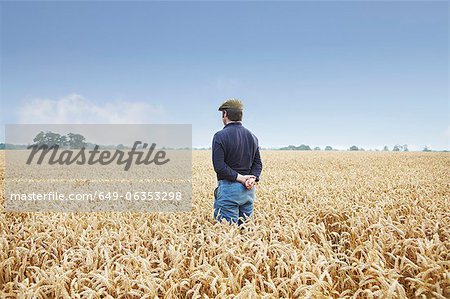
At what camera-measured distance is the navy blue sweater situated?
4.66 m

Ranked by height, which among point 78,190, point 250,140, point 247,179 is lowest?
point 78,190

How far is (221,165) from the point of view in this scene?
462 cm

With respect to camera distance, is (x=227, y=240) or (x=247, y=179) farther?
(x=247, y=179)

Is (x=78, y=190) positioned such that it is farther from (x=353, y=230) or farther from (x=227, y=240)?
(x=353, y=230)

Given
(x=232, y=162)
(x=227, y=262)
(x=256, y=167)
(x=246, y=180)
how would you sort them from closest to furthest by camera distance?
(x=227, y=262)
(x=246, y=180)
(x=232, y=162)
(x=256, y=167)

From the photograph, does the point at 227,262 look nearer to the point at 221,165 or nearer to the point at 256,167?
the point at 221,165

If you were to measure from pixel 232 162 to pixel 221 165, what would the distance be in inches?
12.8

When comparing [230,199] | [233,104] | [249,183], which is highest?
[233,104]

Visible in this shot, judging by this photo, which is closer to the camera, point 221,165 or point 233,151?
point 221,165

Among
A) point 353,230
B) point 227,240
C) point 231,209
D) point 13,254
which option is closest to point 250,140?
point 231,209

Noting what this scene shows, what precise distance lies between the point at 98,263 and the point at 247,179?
2430 mm

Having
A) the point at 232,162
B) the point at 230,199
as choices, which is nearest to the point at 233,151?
the point at 232,162

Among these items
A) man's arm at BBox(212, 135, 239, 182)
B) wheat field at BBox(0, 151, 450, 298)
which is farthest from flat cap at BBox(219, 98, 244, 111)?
wheat field at BBox(0, 151, 450, 298)

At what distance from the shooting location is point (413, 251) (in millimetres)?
3846
